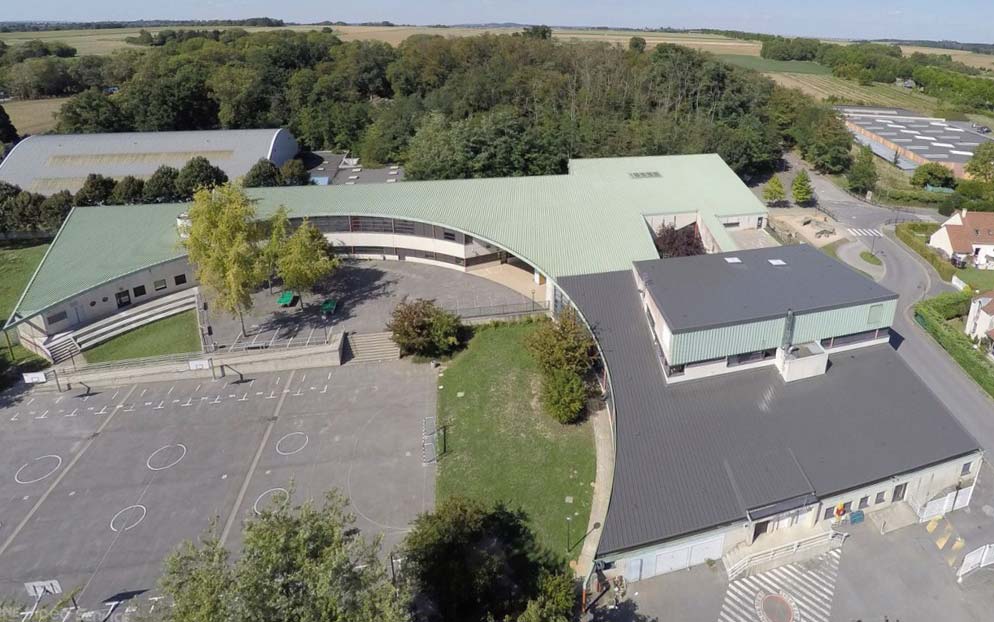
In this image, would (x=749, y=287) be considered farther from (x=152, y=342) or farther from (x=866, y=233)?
(x=152, y=342)

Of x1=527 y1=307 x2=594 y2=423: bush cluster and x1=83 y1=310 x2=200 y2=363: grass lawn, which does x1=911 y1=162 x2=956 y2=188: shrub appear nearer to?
x1=527 y1=307 x2=594 y2=423: bush cluster

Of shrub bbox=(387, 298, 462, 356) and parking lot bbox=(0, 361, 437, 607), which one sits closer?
parking lot bbox=(0, 361, 437, 607)

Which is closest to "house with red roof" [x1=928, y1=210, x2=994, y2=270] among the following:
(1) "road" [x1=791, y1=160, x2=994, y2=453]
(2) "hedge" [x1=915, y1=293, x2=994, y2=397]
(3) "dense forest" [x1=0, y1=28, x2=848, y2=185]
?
(1) "road" [x1=791, y1=160, x2=994, y2=453]

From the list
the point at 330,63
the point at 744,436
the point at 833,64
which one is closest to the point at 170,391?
the point at 744,436

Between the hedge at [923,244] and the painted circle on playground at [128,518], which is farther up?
the hedge at [923,244]

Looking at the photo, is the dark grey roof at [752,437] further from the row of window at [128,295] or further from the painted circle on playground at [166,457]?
the row of window at [128,295]

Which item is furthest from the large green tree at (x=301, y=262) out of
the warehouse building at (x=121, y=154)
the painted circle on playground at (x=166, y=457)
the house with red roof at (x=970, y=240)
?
the house with red roof at (x=970, y=240)
